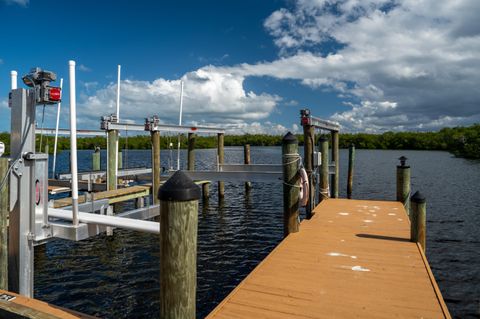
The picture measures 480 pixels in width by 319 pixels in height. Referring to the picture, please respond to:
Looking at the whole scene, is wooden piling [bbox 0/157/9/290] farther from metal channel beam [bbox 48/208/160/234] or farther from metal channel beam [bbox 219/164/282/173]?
metal channel beam [bbox 219/164/282/173]

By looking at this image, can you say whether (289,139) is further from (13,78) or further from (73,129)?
(13,78)

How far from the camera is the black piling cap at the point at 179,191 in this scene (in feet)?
9.62

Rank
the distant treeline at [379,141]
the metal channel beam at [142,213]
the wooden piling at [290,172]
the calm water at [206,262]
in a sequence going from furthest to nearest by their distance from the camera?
the distant treeline at [379,141]
the calm water at [206,262]
the wooden piling at [290,172]
the metal channel beam at [142,213]

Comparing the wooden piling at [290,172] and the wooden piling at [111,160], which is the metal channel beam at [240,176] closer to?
the wooden piling at [111,160]

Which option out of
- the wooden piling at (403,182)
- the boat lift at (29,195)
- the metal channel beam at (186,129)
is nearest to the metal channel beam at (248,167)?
the metal channel beam at (186,129)

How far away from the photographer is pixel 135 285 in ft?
26.2

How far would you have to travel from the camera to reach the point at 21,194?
473 centimetres

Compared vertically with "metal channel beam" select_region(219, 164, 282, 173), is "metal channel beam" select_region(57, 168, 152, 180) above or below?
below

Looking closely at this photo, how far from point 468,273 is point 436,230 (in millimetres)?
4798

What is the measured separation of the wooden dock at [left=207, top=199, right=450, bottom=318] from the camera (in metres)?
4.07

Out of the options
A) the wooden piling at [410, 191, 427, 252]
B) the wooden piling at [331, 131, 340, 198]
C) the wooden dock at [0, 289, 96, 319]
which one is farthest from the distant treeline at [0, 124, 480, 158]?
the wooden dock at [0, 289, 96, 319]


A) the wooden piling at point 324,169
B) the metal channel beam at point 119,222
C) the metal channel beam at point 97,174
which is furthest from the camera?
A: the metal channel beam at point 97,174

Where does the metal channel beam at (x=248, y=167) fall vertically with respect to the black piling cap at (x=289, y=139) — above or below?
below

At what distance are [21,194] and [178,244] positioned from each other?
3.15 metres
